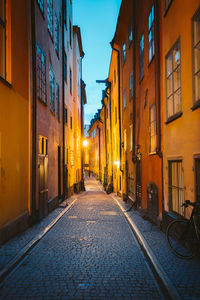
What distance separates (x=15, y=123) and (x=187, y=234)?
5386 millimetres

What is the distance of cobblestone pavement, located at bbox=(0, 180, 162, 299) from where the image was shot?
4.44 meters

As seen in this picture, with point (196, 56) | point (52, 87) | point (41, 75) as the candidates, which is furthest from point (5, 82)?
point (52, 87)

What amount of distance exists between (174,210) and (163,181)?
4.06ft

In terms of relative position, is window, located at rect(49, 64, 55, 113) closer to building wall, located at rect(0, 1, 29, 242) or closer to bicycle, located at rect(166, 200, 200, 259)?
building wall, located at rect(0, 1, 29, 242)

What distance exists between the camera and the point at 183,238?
6.29 metres

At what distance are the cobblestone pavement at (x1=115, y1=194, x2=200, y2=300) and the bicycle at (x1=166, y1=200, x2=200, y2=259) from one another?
7.5 inches

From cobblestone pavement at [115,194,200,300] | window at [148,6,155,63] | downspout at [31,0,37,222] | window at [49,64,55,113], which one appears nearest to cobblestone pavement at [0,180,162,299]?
cobblestone pavement at [115,194,200,300]

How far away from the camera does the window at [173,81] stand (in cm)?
766

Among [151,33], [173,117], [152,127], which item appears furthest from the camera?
[151,33]

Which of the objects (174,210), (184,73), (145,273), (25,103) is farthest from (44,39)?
(145,273)

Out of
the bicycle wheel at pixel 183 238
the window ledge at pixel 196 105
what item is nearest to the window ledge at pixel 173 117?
the window ledge at pixel 196 105

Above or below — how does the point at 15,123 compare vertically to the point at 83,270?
above

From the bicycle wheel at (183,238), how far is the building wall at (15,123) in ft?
13.3

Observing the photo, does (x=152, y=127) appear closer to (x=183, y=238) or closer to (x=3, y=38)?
(x=183, y=238)
